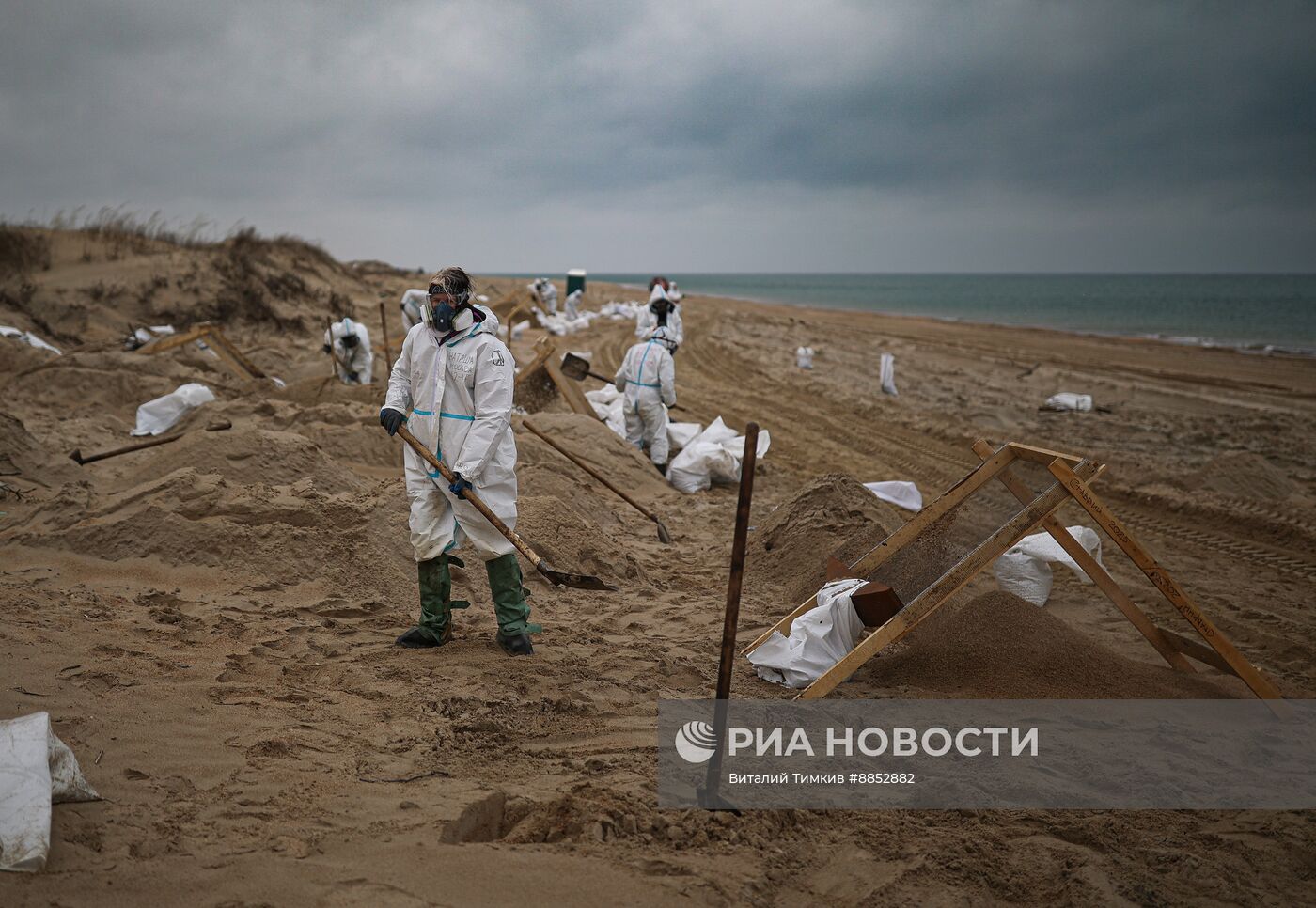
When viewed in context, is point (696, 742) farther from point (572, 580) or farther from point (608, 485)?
point (608, 485)

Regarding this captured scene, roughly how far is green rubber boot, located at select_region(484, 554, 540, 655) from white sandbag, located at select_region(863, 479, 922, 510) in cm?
409

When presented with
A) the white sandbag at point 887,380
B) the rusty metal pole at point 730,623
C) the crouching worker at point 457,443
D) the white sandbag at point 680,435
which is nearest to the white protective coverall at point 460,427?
the crouching worker at point 457,443

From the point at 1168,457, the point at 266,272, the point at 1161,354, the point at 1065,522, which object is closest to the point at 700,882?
the point at 1065,522

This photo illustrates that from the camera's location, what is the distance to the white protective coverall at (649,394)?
855 cm

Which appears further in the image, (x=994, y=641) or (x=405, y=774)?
(x=994, y=641)

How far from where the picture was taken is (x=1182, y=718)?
3701 millimetres

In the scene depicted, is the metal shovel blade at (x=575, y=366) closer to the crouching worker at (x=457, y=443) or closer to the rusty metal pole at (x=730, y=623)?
the crouching worker at (x=457, y=443)

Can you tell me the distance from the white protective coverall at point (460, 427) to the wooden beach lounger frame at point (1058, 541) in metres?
1.65

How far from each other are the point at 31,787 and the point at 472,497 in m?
1.95

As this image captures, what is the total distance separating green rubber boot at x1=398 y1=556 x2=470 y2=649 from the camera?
13.7 feet

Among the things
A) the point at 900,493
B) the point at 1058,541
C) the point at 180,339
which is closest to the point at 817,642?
the point at 1058,541

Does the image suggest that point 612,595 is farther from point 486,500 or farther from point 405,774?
point 405,774

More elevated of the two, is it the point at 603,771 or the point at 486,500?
the point at 486,500

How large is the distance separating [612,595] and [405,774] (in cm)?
237
